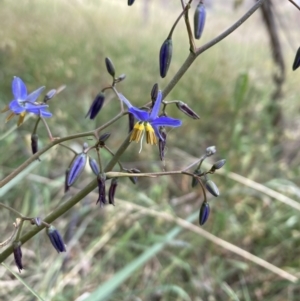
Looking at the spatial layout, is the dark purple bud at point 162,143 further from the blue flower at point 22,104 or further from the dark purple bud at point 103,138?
the blue flower at point 22,104

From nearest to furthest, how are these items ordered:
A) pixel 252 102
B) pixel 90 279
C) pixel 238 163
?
pixel 90 279, pixel 238 163, pixel 252 102

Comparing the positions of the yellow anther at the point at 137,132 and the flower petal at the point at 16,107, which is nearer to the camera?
the yellow anther at the point at 137,132

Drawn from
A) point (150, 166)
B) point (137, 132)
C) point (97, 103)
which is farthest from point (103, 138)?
point (150, 166)

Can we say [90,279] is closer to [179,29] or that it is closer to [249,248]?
[249,248]

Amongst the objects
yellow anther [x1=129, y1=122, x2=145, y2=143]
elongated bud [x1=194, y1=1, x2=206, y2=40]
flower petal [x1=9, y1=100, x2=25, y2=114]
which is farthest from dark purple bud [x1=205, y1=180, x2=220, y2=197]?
flower petal [x1=9, y1=100, x2=25, y2=114]

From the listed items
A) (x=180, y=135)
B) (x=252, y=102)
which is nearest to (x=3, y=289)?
(x=180, y=135)

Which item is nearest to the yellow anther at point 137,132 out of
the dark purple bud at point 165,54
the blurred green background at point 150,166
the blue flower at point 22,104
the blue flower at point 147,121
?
the blue flower at point 147,121

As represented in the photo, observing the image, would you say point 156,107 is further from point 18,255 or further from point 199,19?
point 18,255
